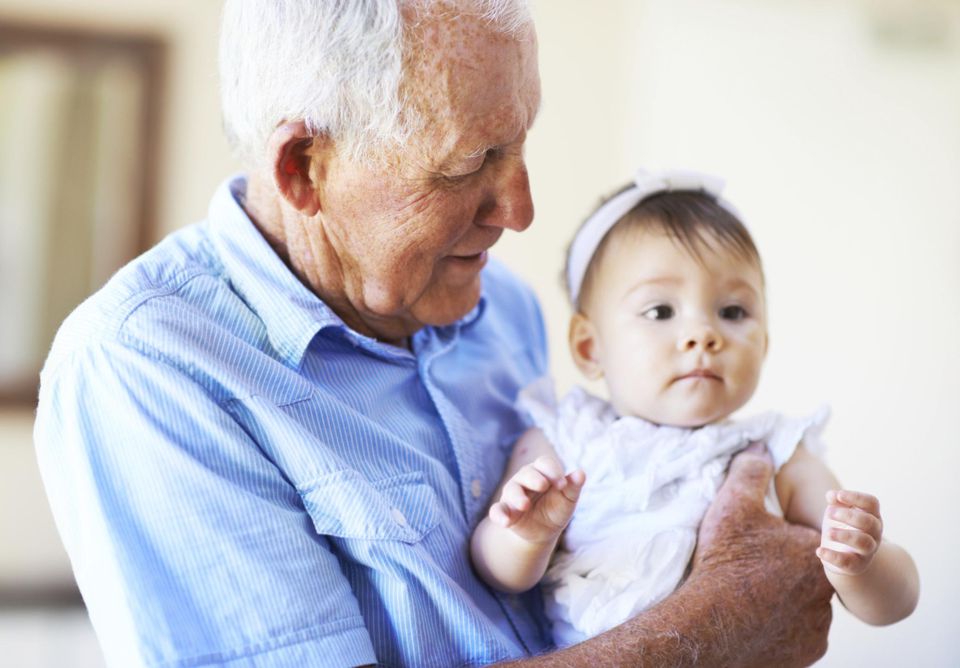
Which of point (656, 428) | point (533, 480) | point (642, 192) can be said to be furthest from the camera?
point (642, 192)

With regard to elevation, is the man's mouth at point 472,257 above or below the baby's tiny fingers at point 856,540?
above

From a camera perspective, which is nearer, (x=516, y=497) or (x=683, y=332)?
(x=516, y=497)

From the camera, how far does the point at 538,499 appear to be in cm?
121

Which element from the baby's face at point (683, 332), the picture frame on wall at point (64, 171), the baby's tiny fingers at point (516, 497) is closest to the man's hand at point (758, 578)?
the baby's face at point (683, 332)

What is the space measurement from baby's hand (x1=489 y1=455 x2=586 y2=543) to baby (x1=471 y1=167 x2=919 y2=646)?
0.05m

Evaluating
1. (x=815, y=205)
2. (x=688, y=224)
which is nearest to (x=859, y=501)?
(x=688, y=224)

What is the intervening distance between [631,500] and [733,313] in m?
0.34

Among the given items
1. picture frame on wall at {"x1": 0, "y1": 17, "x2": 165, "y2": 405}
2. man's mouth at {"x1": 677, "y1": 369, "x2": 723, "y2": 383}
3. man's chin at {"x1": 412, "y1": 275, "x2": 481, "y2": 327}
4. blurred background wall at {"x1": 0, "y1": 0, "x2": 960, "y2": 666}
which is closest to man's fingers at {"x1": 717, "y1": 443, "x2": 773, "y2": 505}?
man's mouth at {"x1": 677, "y1": 369, "x2": 723, "y2": 383}

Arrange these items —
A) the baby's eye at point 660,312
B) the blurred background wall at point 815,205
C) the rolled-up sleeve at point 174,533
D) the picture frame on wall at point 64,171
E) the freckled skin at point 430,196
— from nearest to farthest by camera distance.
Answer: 1. the rolled-up sleeve at point 174,533
2. the freckled skin at point 430,196
3. the baby's eye at point 660,312
4. the blurred background wall at point 815,205
5. the picture frame on wall at point 64,171

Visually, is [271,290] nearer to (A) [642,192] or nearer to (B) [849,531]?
(A) [642,192]

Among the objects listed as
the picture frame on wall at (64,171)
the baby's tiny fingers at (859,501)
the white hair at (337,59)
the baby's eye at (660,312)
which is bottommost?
the picture frame on wall at (64,171)

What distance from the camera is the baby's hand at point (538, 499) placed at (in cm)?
116

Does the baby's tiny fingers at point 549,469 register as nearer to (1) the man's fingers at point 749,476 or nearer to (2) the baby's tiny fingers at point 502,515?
(2) the baby's tiny fingers at point 502,515

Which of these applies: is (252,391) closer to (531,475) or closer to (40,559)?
(531,475)
